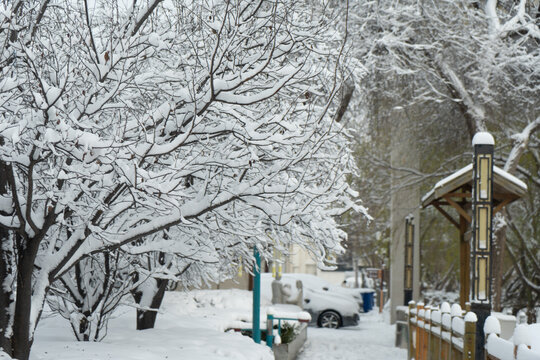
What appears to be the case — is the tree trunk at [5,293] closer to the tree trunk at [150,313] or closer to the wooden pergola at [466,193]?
the tree trunk at [150,313]

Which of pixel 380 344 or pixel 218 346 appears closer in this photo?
pixel 218 346

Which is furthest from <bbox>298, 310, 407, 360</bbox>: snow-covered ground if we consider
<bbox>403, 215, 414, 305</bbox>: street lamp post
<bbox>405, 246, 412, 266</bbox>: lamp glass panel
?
<bbox>405, 246, 412, 266</bbox>: lamp glass panel

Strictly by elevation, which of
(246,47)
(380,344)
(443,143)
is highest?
(443,143)

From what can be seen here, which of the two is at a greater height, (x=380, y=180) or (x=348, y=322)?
(x=380, y=180)

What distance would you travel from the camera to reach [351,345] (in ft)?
54.8

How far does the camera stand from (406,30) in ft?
53.0

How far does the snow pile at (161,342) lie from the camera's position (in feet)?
24.3

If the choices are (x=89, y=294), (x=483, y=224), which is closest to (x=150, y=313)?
(x=89, y=294)

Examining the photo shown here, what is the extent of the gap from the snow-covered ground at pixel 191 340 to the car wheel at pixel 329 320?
2268mm

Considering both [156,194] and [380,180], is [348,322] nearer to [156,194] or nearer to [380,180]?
[380,180]

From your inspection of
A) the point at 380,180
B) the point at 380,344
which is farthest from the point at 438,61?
the point at 380,344

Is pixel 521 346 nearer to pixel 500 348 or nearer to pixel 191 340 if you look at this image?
pixel 500 348

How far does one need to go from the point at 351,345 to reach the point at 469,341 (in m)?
9.55

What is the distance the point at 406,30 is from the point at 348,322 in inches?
360
